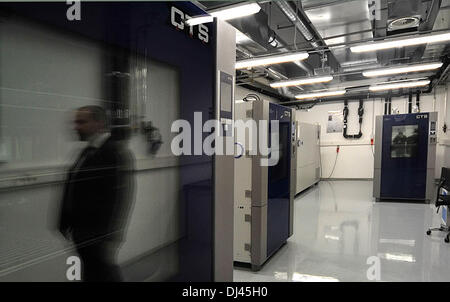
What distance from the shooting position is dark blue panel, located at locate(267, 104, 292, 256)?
10.1 feet

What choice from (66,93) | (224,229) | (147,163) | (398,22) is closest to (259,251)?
(224,229)

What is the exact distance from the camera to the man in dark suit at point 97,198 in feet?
3.40

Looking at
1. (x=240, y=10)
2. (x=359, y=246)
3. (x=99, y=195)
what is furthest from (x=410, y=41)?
(x=99, y=195)

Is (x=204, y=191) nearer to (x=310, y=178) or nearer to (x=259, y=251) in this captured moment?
(x=259, y=251)

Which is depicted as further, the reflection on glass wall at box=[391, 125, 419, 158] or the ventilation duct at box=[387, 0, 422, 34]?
the reflection on glass wall at box=[391, 125, 419, 158]

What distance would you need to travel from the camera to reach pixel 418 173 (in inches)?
232

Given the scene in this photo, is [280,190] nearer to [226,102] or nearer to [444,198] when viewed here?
[226,102]

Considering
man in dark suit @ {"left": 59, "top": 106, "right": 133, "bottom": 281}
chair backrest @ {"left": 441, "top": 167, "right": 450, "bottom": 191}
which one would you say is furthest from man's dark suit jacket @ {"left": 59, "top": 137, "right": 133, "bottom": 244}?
chair backrest @ {"left": 441, "top": 167, "right": 450, "bottom": 191}

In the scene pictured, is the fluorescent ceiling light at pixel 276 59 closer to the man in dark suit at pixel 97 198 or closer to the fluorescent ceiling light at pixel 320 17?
the fluorescent ceiling light at pixel 320 17

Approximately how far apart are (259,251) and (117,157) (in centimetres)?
221

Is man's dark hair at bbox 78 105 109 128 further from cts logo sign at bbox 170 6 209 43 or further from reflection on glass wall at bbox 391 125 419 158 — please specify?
reflection on glass wall at bbox 391 125 419 158

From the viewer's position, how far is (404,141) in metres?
5.96

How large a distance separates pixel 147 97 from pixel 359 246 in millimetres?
3519

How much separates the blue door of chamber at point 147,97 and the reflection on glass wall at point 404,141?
6033 mm
